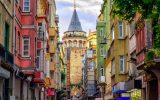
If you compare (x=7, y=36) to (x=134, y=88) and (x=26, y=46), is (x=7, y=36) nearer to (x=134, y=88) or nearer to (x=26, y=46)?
(x=26, y=46)

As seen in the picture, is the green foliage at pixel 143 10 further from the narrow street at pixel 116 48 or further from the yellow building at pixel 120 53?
the yellow building at pixel 120 53

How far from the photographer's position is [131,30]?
45219 mm

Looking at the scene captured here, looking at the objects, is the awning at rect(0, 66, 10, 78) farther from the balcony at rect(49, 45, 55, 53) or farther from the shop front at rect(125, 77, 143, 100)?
the balcony at rect(49, 45, 55, 53)

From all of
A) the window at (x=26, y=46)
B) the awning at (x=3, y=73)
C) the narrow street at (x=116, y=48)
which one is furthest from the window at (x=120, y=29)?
the awning at (x=3, y=73)

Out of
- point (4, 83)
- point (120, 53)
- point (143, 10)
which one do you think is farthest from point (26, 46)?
point (143, 10)

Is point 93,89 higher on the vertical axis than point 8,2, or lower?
lower

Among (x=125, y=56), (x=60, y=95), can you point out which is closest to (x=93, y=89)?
(x=60, y=95)

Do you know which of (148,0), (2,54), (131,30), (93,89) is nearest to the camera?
(148,0)

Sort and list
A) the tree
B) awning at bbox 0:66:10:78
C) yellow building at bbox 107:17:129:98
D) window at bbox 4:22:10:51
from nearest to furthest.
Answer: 1. the tree
2. awning at bbox 0:66:10:78
3. window at bbox 4:22:10:51
4. yellow building at bbox 107:17:129:98

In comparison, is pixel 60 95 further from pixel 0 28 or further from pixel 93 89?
pixel 0 28

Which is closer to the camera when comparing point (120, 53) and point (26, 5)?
point (26, 5)

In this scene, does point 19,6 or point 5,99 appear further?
point 19,6

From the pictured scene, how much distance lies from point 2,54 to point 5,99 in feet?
14.2

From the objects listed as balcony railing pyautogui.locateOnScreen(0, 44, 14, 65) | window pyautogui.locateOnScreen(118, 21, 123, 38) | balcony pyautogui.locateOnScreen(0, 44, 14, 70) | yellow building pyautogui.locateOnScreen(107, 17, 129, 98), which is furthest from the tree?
window pyautogui.locateOnScreen(118, 21, 123, 38)
